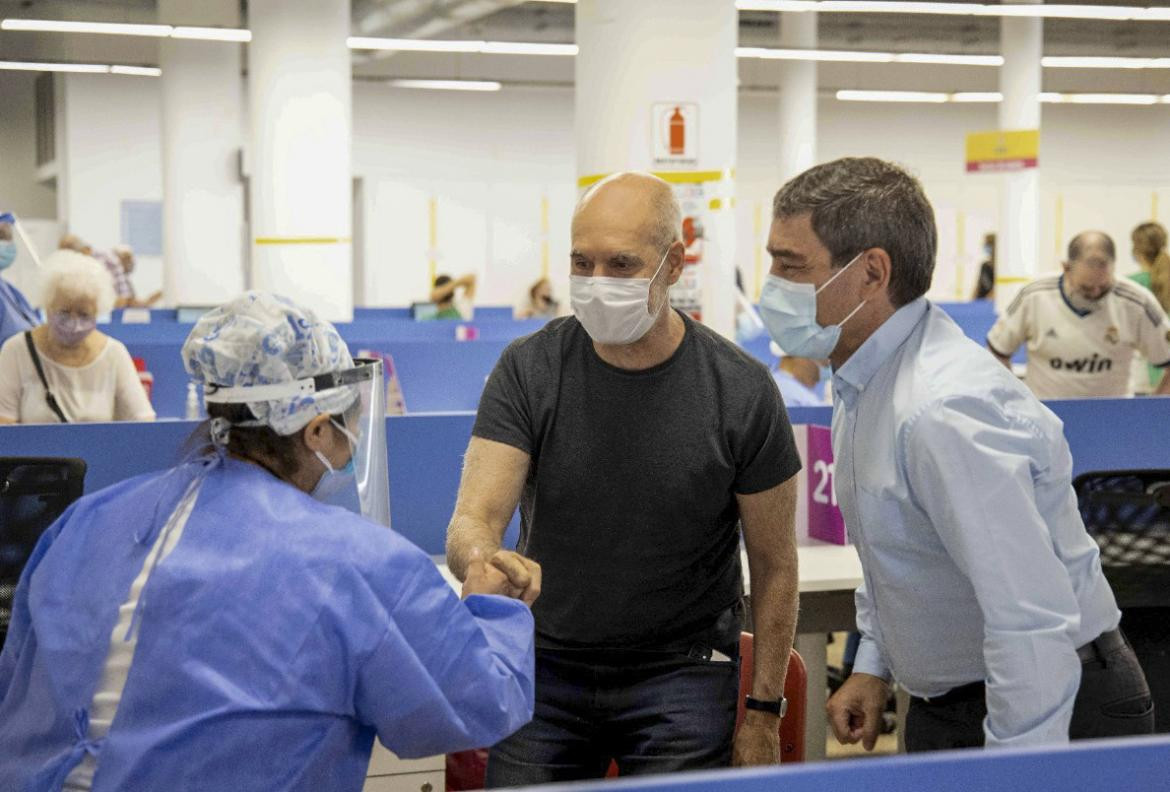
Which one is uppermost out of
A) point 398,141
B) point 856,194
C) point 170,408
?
point 398,141

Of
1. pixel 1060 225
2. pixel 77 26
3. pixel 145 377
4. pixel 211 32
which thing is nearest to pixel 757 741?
pixel 145 377

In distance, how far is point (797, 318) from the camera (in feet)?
6.90

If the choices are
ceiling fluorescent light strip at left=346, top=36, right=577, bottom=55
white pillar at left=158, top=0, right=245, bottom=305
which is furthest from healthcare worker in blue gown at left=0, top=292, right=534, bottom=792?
white pillar at left=158, top=0, right=245, bottom=305

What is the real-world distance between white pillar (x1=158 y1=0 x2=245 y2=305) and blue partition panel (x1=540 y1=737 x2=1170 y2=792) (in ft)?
41.2

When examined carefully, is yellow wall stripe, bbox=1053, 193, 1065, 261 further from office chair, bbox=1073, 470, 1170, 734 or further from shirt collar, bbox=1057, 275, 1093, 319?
office chair, bbox=1073, 470, 1170, 734

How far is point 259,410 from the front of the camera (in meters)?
1.75

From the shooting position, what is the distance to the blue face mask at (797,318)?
6.66ft

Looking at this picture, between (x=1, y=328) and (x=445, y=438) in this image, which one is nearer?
(x=445, y=438)

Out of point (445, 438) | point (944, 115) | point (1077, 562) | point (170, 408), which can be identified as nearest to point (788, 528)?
point (1077, 562)

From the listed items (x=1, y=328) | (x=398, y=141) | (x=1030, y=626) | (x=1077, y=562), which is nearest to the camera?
(x=1030, y=626)

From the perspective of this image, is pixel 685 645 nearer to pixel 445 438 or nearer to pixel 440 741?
pixel 440 741

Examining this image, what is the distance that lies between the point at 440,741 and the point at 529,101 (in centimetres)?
1796

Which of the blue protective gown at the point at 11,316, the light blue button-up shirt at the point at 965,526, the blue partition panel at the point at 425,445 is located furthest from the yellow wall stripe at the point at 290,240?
the light blue button-up shirt at the point at 965,526

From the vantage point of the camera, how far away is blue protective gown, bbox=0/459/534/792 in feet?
5.18
